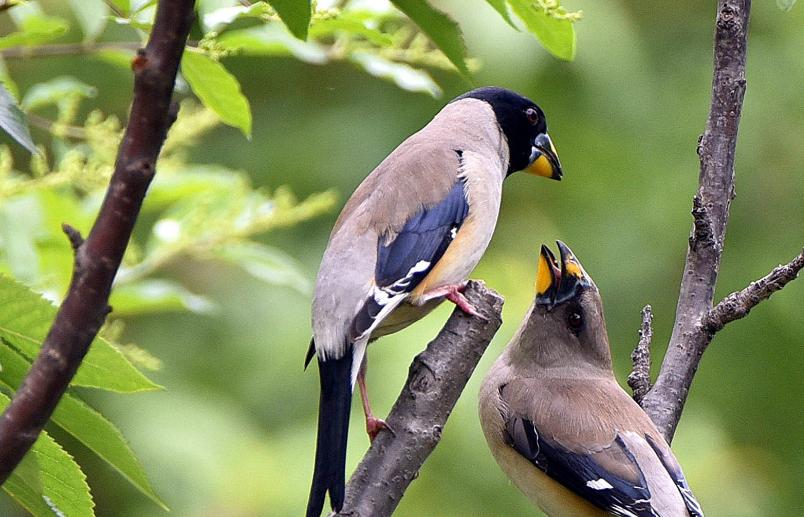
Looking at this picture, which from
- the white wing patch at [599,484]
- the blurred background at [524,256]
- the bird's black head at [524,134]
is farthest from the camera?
the blurred background at [524,256]

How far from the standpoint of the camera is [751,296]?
8.79 ft

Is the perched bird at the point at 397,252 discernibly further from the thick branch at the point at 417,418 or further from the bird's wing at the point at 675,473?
the bird's wing at the point at 675,473

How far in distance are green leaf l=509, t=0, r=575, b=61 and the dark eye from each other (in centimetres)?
202

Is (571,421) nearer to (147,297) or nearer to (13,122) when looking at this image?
(147,297)

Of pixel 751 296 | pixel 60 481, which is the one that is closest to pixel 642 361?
pixel 751 296

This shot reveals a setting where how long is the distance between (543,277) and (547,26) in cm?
204

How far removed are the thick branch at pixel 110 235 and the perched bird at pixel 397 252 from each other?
106 cm

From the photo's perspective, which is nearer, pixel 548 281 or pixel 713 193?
pixel 713 193

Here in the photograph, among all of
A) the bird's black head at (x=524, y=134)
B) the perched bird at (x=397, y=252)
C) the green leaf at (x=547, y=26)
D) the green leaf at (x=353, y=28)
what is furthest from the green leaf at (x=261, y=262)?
the green leaf at (x=547, y=26)

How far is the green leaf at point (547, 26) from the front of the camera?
5.42 feet

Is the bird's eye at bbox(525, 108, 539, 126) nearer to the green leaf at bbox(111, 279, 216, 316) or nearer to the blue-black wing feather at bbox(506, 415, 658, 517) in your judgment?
the blue-black wing feather at bbox(506, 415, 658, 517)

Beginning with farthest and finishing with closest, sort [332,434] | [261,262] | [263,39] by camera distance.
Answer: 1. [261,262]
2. [263,39]
3. [332,434]

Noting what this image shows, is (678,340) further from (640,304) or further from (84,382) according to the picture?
(640,304)

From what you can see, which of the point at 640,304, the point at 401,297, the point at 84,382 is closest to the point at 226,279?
the point at 640,304
